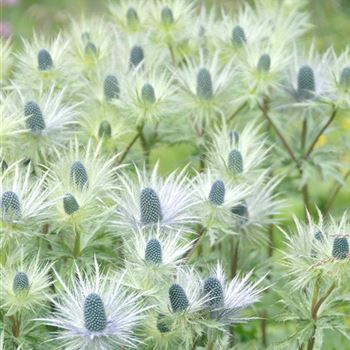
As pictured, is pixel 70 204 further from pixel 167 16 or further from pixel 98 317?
pixel 167 16

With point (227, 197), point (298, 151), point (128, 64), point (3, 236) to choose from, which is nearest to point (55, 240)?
point (3, 236)

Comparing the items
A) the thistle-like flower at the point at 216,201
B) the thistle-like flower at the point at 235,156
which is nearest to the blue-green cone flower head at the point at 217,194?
the thistle-like flower at the point at 216,201

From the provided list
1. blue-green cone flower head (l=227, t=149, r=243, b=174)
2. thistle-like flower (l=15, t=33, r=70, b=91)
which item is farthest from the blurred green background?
blue-green cone flower head (l=227, t=149, r=243, b=174)

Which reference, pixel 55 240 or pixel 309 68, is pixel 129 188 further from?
pixel 309 68

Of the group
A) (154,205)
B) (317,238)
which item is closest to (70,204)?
(154,205)

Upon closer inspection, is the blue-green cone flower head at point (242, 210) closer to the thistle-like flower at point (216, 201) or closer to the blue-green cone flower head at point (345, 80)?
the thistle-like flower at point (216, 201)

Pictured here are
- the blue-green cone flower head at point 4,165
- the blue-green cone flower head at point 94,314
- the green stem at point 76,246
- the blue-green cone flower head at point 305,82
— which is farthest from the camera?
the blue-green cone flower head at point 305,82
